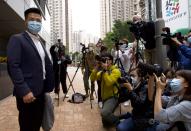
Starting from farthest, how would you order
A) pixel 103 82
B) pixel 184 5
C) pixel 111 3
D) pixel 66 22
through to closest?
pixel 66 22, pixel 111 3, pixel 184 5, pixel 103 82

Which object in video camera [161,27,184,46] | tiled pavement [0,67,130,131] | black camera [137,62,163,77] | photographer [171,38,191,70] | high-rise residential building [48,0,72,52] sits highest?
high-rise residential building [48,0,72,52]

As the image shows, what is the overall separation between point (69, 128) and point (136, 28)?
2062mm

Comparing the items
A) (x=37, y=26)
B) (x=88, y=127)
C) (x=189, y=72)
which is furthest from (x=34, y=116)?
(x=88, y=127)

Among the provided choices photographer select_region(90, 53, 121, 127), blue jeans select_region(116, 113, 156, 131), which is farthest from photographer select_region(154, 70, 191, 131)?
photographer select_region(90, 53, 121, 127)

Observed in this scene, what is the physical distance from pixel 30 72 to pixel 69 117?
3965 mm

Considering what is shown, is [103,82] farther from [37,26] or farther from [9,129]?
[37,26]

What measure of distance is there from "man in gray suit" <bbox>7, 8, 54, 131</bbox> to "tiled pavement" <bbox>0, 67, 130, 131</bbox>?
8.71 ft

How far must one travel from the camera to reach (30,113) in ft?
12.5

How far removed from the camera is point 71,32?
425 feet

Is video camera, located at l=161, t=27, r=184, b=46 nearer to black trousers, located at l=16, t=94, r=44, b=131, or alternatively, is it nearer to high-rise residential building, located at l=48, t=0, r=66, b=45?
black trousers, located at l=16, t=94, r=44, b=131

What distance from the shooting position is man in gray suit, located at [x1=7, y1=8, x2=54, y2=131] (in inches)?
141

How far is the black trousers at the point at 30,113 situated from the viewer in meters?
3.76

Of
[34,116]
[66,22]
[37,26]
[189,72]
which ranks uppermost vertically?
[66,22]

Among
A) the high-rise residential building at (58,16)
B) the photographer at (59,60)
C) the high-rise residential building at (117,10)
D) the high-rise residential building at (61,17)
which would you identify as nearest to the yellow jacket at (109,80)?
the photographer at (59,60)
